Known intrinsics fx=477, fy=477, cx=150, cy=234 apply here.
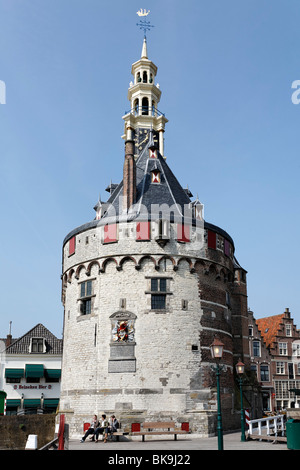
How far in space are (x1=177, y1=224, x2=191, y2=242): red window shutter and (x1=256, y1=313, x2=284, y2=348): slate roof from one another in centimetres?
2655

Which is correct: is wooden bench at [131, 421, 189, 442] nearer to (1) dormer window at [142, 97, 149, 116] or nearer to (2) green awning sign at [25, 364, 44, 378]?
(2) green awning sign at [25, 364, 44, 378]

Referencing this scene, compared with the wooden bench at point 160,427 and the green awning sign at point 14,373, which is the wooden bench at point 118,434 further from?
the green awning sign at point 14,373

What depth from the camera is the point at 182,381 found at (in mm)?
25547

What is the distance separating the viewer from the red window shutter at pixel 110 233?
1083 inches

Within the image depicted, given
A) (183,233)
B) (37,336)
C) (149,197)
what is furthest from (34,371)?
(183,233)

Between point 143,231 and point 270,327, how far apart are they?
1216 inches

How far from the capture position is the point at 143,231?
2720cm

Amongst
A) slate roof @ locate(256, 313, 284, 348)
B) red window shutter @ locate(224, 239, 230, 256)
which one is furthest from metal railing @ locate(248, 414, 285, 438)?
slate roof @ locate(256, 313, 284, 348)

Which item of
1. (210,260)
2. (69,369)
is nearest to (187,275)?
(210,260)

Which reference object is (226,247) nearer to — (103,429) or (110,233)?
(110,233)

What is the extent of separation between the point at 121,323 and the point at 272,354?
2759 centimetres

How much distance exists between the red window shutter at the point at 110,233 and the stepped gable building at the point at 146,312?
0.20ft

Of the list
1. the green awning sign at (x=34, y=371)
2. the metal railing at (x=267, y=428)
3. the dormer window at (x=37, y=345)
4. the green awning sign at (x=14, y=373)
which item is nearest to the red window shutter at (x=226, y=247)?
the metal railing at (x=267, y=428)
